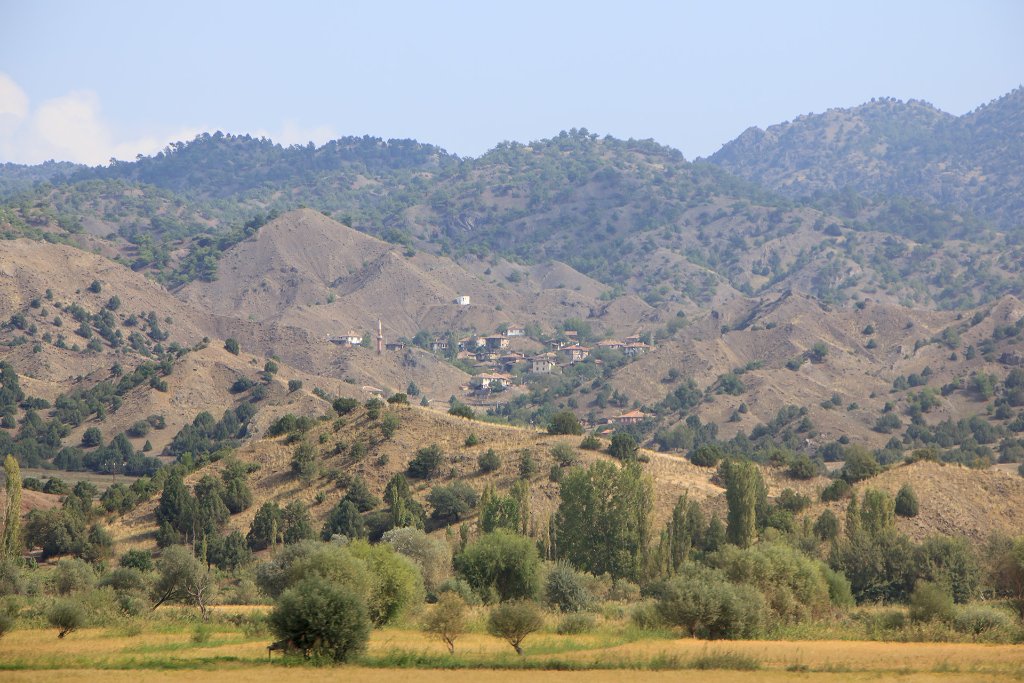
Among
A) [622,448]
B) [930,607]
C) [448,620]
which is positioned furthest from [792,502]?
[448,620]

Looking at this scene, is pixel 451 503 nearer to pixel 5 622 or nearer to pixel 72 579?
pixel 72 579

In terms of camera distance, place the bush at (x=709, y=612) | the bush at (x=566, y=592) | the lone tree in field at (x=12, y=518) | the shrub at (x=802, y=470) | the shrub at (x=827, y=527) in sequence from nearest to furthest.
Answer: the bush at (x=709, y=612)
the bush at (x=566, y=592)
the lone tree in field at (x=12, y=518)
the shrub at (x=827, y=527)
the shrub at (x=802, y=470)

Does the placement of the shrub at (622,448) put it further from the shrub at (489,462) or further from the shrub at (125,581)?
the shrub at (125,581)

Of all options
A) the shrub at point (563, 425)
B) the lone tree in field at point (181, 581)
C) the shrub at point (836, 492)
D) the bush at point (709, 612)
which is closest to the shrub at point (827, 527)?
the shrub at point (836, 492)

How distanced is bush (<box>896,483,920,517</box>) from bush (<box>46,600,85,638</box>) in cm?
4051

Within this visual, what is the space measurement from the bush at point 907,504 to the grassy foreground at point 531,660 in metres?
27.2

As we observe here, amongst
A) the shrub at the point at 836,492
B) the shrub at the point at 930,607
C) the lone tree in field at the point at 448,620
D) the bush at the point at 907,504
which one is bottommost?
the shrub at the point at 930,607

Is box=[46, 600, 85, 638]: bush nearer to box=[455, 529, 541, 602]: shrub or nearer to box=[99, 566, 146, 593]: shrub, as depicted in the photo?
box=[99, 566, 146, 593]: shrub

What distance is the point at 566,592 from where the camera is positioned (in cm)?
5438

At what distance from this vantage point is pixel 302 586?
3969 centimetres

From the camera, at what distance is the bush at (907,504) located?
228 ft

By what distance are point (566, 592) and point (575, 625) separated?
26.9 ft

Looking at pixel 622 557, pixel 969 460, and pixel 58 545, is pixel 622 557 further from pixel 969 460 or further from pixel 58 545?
pixel 969 460

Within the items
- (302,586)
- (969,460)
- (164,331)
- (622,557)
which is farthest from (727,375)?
(302,586)
